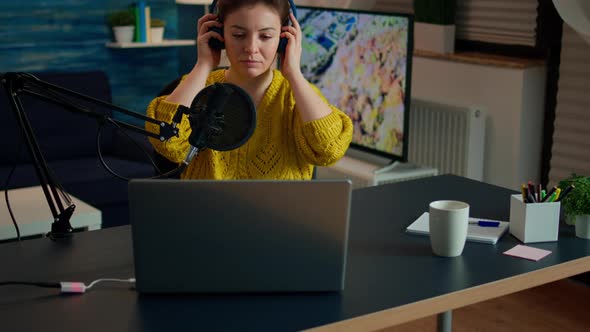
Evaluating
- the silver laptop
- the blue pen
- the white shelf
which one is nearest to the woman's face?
the silver laptop

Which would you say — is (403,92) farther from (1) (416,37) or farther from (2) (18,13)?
(2) (18,13)

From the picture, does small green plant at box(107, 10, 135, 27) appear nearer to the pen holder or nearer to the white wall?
the white wall

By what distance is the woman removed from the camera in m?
1.79

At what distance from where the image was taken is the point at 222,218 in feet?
4.51

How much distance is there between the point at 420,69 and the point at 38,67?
2.12 metres

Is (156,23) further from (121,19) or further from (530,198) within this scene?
(530,198)

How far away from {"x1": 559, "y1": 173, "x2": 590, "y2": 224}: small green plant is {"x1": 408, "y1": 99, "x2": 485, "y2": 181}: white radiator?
1903mm

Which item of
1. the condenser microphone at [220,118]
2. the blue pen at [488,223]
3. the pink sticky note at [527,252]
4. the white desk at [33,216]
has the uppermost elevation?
the condenser microphone at [220,118]

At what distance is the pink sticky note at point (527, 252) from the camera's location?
5.48 ft

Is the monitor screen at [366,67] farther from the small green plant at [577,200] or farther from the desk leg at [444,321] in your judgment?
the small green plant at [577,200]

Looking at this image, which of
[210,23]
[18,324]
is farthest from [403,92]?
[18,324]

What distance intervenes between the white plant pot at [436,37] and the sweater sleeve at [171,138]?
242 centimetres

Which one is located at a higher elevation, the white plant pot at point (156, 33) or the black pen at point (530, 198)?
the white plant pot at point (156, 33)

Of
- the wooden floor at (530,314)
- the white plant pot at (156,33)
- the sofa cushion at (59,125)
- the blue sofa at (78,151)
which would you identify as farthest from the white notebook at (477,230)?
the white plant pot at (156,33)
